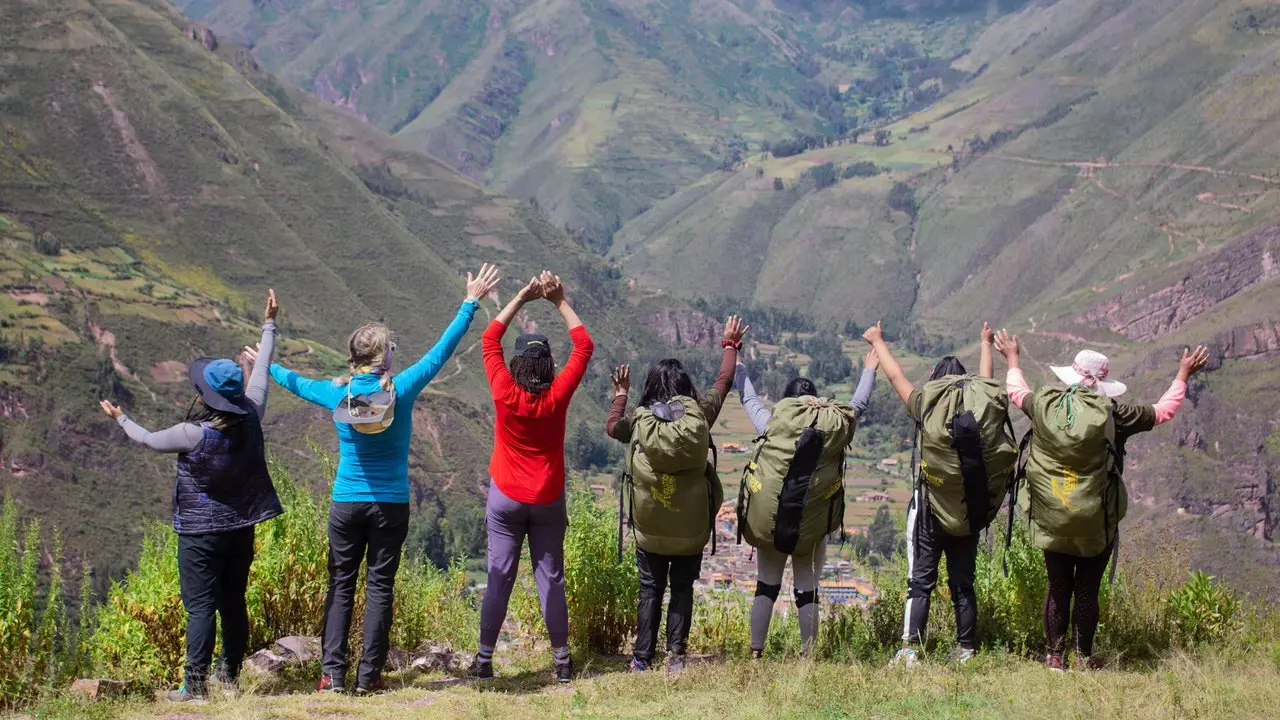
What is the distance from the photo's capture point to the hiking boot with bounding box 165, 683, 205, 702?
854cm

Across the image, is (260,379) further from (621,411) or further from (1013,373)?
(1013,373)

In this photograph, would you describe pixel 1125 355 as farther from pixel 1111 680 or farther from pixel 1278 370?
pixel 1111 680

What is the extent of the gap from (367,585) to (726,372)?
3404 mm

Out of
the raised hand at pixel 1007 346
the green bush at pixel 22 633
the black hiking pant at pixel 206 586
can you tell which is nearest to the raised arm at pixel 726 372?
the raised hand at pixel 1007 346

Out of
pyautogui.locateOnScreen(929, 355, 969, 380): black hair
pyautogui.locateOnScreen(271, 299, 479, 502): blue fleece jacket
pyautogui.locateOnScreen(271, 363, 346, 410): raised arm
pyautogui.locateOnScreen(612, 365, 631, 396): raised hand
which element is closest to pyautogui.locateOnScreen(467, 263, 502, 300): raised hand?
pyautogui.locateOnScreen(271, 299, 479, 502): blue fleece jacket

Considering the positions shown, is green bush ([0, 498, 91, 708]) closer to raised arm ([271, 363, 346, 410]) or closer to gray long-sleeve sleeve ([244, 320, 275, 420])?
gray long-sleeve sleeve ([244, 320, 275, 420])

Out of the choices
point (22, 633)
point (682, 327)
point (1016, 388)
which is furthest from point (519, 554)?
point (682, 327)

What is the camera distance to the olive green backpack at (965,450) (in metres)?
9.10

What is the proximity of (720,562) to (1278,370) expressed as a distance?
6016 centimetres

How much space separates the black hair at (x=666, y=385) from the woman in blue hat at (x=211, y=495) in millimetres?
2966

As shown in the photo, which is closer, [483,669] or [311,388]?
[311,388]

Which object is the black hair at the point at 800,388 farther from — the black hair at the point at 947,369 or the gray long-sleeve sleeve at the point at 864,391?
the black hair at the point at 947,369

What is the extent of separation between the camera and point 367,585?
892 centimetres

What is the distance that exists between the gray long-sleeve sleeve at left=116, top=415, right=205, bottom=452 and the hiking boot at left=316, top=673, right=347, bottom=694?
77.7 inches
